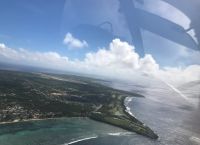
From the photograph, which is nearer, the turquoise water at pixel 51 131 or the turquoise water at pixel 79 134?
the turquoise water at pixel 51 131

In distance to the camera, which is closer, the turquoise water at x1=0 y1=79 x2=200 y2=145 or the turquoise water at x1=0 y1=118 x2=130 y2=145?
the turquoise water at x1=0 y1=118 x2=130 y2=145

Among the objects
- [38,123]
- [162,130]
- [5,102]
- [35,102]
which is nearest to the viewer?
[38,123]

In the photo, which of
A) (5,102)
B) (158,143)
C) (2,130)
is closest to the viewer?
(2,130)

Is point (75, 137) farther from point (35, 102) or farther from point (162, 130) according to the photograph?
point (35, 102)

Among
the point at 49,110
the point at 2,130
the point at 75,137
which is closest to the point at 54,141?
the point at 75,137

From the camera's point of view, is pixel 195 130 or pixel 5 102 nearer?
pixel 195 130

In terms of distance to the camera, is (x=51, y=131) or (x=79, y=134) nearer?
(x=51, y=131)

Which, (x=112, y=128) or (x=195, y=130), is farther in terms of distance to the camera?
(x=195, y=130)

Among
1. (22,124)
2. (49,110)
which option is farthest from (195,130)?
(22,124)

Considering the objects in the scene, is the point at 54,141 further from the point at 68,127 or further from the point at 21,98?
the point at 21,98

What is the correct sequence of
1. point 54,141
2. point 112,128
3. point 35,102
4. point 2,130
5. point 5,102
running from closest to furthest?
1. point 54,141
2. point 2,130
3. point 112,128
4. point 5,102
5. point 35,102
